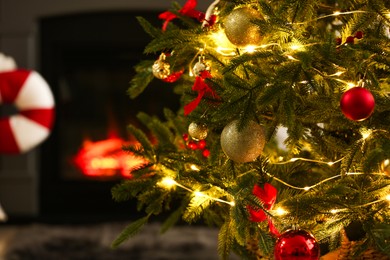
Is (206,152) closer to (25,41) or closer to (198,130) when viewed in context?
(198,130)

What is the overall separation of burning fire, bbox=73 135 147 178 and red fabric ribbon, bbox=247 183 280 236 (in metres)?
2.57

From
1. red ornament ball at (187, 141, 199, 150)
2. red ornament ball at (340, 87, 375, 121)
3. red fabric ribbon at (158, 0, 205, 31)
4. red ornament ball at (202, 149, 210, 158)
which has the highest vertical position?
red fabric ribbon at (158, 0, 205, 31)

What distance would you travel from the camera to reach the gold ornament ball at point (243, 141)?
1.27 metres

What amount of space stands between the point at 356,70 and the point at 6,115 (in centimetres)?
282

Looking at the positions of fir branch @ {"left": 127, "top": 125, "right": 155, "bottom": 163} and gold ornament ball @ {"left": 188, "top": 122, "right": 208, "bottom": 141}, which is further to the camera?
fir branch @ {"left": 127, "top": 125, "right": 155, "bottom": 163}

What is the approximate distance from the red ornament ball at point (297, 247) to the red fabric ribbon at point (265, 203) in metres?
0.06

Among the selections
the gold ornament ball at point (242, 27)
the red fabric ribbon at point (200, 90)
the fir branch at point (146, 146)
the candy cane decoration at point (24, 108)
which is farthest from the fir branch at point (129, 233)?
the candy cane decoration at point (24, 108)

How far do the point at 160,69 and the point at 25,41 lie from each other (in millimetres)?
2444

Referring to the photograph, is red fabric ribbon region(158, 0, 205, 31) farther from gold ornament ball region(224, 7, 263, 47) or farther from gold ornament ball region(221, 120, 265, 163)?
gold ornament ball region(221, 120, 265, 163)

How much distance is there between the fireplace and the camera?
3787mm

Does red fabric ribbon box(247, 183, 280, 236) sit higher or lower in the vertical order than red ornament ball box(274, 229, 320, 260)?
higher

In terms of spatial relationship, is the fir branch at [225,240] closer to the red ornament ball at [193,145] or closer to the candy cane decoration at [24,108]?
the red ornament ball at [193,145]

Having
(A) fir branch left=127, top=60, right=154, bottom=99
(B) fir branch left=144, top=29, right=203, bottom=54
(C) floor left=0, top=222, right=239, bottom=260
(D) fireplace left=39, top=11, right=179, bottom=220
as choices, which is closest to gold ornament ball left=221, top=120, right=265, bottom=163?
(B) fir branch left=144, top=29, right=203, bottom=54

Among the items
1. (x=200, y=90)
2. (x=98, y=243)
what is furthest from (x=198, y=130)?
(x=98, y=243)
